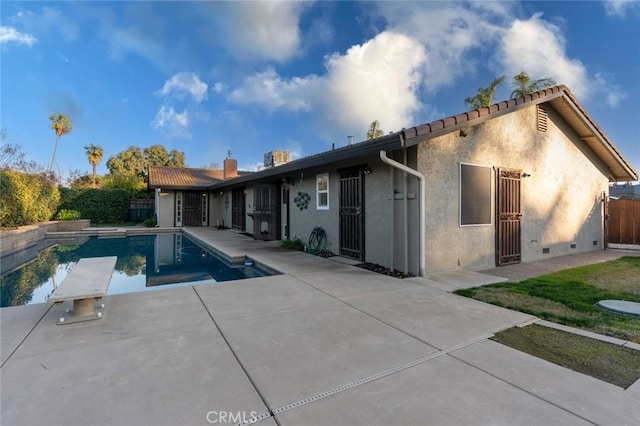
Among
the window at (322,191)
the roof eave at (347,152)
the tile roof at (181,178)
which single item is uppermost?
the tile roof at (181,178)

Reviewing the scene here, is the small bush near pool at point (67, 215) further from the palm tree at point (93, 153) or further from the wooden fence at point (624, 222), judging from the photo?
the wooden fence at point (624, 222)

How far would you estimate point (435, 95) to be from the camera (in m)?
16.6

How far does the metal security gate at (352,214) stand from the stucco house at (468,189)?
0.03m

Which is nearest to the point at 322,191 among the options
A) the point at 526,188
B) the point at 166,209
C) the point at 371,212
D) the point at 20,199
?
the point at 371,212

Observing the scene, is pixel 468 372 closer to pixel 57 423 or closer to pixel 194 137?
pixel 57 423

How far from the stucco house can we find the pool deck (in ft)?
8.90

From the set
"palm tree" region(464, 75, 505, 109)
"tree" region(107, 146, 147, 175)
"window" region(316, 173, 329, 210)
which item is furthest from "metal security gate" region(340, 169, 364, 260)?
"tree" region(107, 146, 147, 175)

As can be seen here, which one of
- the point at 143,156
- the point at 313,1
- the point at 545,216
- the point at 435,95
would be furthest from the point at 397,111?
the point at 143,156

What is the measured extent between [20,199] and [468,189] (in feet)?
55.6

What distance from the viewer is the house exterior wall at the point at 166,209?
797 inches

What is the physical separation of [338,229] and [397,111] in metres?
10.9

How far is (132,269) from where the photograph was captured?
8.82 metres

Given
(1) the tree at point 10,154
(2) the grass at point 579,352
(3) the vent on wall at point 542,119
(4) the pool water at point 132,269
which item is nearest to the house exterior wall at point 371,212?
(4) the pool water at point 132,269
